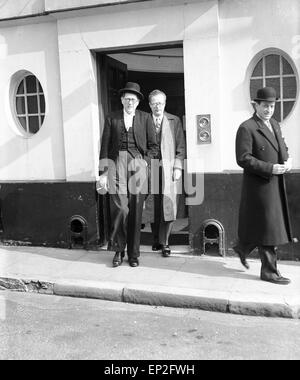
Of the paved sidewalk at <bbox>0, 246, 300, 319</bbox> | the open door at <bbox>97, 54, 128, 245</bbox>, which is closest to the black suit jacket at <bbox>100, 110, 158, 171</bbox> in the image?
the open door at <bbox>97, 54, 128, 245</bbox>

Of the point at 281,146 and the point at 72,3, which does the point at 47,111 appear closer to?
the point at 72,3

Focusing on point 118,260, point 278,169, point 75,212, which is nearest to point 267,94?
point 278,169

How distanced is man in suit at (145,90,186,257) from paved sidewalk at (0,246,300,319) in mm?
528

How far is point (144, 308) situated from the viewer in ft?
17.9

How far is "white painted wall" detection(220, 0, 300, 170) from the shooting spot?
635 centimetres

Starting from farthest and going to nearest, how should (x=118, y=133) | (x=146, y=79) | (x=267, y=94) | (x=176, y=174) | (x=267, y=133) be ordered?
(x=146, y=79) < (x=176, y=174) < (x=118, y=133) < (x=267, y=133) < (x=267, y=94)

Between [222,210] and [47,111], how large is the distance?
2862mm

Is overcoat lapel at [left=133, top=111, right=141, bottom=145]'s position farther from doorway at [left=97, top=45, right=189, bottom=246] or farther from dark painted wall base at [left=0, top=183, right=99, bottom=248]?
dark painted wall base at [left=0, top=183, right=99, bottom=248]

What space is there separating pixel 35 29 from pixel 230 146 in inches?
128

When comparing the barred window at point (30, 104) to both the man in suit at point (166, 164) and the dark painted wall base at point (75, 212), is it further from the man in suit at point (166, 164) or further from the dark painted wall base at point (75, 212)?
the man in suit at point (166, 164)

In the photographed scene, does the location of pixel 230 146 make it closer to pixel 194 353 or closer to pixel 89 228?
pixel 89 228

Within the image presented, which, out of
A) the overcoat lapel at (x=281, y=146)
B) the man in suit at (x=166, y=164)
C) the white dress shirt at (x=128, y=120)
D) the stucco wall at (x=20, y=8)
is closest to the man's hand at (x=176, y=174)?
the man in suit at (x=166, y=164)

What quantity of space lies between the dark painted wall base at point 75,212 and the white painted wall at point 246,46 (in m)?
0.35

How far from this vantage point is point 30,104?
783 centimetres
